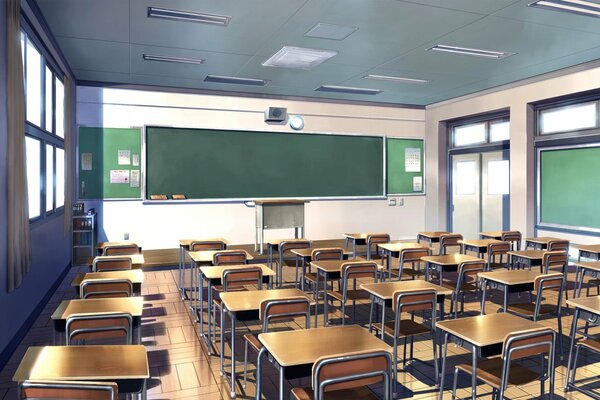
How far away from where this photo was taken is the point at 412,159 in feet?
33.3

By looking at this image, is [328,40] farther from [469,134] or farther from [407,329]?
[469,134]

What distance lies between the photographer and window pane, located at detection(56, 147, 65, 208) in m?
6.43

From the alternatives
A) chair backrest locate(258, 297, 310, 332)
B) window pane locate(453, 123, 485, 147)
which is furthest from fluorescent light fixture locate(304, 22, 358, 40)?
window pane locate(453, 123, 485, 147)

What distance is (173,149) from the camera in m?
8.23

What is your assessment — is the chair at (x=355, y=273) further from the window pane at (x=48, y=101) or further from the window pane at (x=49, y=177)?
the window pane at (x=48, y=101)

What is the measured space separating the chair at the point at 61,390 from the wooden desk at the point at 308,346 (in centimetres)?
71

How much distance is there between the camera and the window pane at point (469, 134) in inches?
357

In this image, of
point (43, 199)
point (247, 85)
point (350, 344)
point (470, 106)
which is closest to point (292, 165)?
point (247, 85)

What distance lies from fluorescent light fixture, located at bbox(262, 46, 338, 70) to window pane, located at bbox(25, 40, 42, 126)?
9.28 feet

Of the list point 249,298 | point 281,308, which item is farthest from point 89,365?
point 249,298

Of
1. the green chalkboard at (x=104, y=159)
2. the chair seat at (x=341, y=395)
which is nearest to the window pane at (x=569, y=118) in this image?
the chair seat at (x=341, y=395)

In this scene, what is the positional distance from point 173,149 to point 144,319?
4.20 metres

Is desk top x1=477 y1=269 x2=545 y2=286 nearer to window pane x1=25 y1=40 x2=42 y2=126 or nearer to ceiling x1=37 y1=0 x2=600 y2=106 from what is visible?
ceiling x1=37 y1=0 x2=600 y2=106

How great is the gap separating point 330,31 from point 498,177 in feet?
16.6
